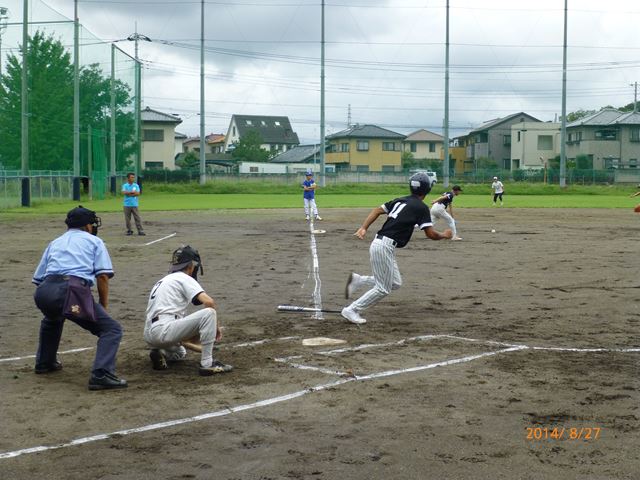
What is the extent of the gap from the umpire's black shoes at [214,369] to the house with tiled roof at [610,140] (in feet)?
275

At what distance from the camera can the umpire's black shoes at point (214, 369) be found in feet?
25.4

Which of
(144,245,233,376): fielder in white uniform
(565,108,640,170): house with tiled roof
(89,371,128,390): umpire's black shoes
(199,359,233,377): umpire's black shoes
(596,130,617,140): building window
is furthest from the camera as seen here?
(596,130,617,140): building window

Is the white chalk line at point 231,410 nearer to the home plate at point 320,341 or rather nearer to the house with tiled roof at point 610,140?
the home plate at point 320,341

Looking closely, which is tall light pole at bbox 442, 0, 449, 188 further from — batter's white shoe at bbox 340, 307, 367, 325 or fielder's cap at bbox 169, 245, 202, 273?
fielder's cap at bbox 169, 245, 202, 273

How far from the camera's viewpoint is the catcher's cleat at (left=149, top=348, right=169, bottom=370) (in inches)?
315

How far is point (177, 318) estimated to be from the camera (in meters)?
7.81

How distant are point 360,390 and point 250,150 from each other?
105 meters

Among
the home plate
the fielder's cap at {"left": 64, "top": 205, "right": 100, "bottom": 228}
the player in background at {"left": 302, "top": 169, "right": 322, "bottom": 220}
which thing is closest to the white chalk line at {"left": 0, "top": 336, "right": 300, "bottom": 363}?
the home plate

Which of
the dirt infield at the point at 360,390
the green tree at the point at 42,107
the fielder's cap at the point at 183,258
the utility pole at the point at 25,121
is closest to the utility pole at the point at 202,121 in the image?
the green tree at the point at 42,107

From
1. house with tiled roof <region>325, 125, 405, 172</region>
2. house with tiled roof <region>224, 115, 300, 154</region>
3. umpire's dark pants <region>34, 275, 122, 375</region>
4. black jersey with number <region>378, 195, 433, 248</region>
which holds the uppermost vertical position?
house with tiled roof <region>224, 115, 300, 154</region>

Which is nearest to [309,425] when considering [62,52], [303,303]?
[303,303]

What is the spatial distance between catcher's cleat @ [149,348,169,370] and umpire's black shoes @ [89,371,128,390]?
27.8 inches

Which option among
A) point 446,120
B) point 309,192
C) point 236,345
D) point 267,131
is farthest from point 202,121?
point 236,345

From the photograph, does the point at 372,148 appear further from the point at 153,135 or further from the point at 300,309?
the point at 300,309
